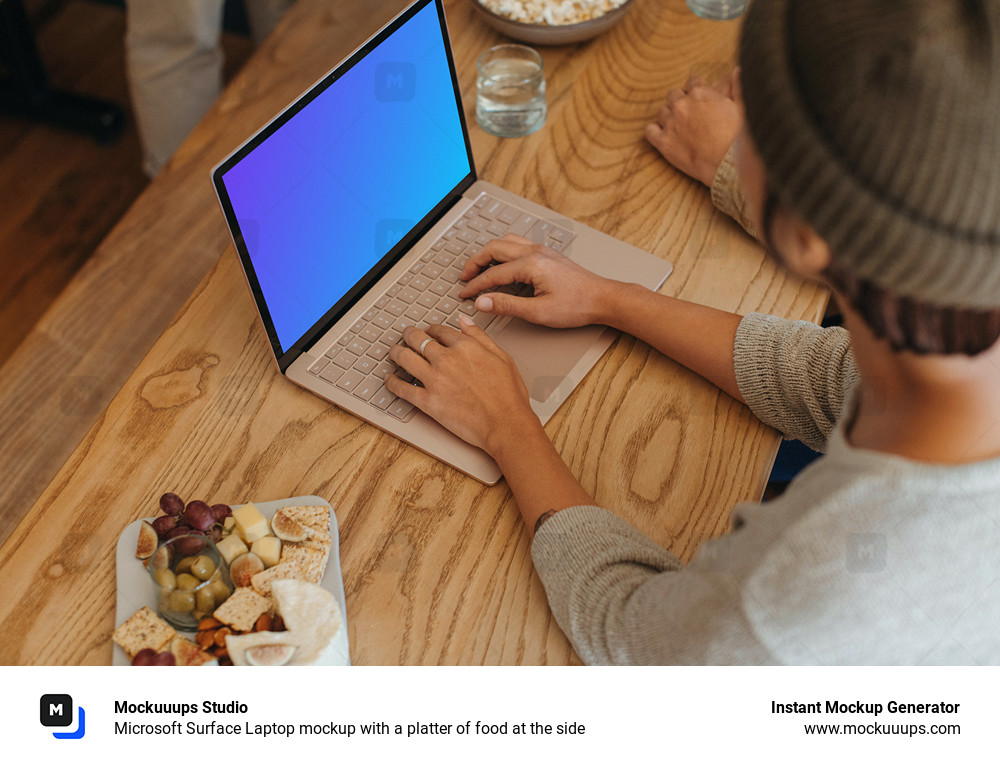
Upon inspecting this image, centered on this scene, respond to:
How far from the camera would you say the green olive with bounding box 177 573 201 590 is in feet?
2.49

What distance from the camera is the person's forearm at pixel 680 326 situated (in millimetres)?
968

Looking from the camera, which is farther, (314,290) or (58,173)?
(58,173)

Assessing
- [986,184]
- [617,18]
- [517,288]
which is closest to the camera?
[986,184]

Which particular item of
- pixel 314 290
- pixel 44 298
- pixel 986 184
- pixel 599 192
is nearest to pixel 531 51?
pixel 599 192

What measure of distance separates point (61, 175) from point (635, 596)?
7.02 feet

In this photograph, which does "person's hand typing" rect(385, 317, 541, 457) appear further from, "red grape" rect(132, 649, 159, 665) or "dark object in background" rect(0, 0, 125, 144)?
"dark object in background" rect(0, 0, 125, 144)

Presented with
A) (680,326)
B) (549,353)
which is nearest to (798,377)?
(680,326)

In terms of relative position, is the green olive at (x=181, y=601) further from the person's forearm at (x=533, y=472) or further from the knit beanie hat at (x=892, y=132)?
the knit beanie hat at (x=892, y=132)

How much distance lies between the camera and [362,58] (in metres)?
0.93

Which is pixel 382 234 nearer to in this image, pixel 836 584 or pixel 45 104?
pixel 836 584

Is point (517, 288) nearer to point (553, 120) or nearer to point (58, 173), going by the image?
point (553, 120)

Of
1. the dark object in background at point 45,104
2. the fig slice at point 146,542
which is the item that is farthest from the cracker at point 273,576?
the dark object in background at point 45,104

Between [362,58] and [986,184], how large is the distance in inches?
25.1
